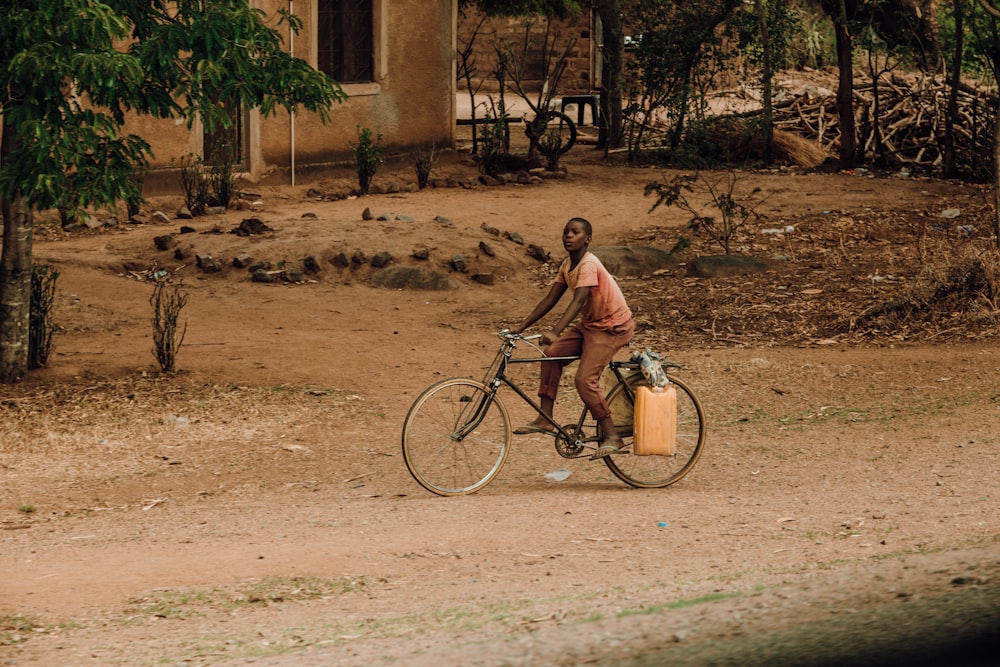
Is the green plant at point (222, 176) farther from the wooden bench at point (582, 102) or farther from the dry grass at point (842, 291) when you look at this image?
the wooden bench at point (582, 102)

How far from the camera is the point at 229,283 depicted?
39.3 feet

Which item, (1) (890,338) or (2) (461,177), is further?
(2) (461,177)

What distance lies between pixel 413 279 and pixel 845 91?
9.45 meters

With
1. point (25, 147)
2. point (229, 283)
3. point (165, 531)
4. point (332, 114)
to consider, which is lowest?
point (165, 531)

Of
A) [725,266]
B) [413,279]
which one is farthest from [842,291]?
[413,279]

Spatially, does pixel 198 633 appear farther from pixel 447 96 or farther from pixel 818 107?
pixel 818 107

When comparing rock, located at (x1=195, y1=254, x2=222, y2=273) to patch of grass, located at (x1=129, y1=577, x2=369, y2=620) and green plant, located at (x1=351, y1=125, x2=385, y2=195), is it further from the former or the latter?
patch of grass, located at (x1=129, y1=577, x2=369, y2=620)

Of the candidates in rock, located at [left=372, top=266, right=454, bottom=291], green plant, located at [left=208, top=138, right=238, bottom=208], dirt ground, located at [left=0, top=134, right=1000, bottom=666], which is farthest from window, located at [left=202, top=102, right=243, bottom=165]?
rock, located at [left=372, top=266, right=454, bottom=291]

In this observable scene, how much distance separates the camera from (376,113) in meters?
18.2

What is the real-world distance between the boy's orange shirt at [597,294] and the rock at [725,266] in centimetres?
638

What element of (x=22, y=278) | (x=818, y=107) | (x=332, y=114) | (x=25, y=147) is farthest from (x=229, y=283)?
(x=818, y=107)

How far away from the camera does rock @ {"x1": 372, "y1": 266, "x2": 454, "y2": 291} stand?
1209 centimetres

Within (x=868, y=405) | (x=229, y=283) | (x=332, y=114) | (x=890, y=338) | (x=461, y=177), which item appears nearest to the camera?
(x=868, y=405)

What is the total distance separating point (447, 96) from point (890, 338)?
11.3 m
